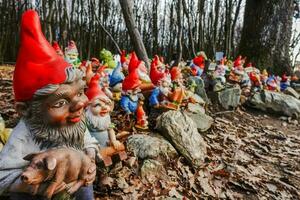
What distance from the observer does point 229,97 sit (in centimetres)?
463

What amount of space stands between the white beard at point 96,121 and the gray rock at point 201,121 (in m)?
1.69

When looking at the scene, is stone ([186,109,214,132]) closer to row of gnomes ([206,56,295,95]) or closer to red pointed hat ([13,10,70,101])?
row of gnomes ([206,56,295,95])

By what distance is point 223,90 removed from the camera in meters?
4.66

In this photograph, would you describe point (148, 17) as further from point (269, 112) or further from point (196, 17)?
point (269, 112)

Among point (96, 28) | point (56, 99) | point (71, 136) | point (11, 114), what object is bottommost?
point (11, 114)

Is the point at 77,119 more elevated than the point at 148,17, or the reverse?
the point at 148,17

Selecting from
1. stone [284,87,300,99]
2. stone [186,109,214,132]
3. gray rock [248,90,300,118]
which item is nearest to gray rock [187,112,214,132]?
stone [186,109,214,132]

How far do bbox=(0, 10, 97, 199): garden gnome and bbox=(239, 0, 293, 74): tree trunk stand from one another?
6010mm

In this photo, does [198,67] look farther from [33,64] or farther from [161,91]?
[33,64]

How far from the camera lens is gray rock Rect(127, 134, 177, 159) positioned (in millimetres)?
2637

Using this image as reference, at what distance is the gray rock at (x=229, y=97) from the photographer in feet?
15.1

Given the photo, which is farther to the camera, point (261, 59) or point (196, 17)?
point (196, 17)

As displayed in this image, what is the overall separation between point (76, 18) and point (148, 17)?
2.03 metres

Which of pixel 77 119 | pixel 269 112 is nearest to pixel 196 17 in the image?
pixel 269 112
